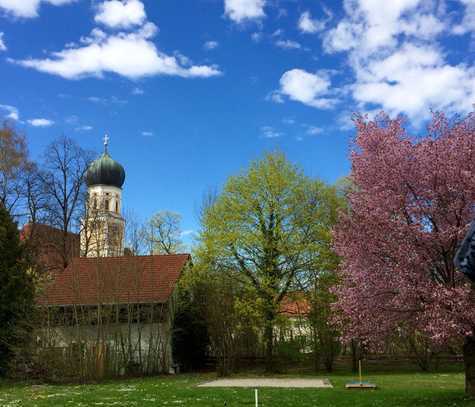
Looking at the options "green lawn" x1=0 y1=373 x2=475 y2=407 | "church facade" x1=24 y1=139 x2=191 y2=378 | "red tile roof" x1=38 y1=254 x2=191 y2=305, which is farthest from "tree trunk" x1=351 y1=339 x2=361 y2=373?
"green lawn" x1=0 y1=373 x2=475 y2=407

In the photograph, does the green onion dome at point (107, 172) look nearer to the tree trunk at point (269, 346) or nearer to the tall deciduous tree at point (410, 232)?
the tree trunk at point (269, 346)

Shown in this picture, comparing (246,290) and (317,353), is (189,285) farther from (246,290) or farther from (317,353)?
(317,353)

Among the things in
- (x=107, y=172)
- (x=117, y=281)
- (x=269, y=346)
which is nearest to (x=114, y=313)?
(x=117, y=281)

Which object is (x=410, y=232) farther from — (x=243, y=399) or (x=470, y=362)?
(x=243, y=399)

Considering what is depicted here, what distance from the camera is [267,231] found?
99.8ft

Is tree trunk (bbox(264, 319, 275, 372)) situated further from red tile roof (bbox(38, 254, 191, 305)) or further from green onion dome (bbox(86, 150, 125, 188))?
green onion dome (bbox(86, 150, 125, 188))

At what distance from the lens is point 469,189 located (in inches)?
539

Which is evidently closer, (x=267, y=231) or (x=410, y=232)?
(x=410, y=232)

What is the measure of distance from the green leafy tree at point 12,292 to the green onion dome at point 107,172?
136 ft

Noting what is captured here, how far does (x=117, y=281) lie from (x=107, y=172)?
4306 centimetres

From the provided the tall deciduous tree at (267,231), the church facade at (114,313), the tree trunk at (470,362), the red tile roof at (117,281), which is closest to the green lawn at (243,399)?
the tree trunk at (470,362)

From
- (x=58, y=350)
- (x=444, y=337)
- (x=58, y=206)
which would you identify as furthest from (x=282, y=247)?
(x=58, y=206)

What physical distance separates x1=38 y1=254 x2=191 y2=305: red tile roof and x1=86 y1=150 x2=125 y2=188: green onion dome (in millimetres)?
34160

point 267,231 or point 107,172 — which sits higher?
point 107,172
